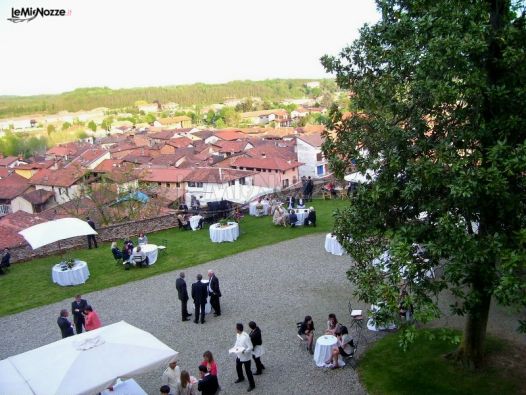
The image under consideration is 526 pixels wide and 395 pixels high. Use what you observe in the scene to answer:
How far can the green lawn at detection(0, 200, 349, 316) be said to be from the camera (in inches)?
639

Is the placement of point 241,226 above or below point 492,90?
below

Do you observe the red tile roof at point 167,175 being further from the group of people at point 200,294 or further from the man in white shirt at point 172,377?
the man in white shirt at point 172,377

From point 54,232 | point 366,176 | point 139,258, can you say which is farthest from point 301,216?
point 366,176

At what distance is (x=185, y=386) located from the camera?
8.56 metres

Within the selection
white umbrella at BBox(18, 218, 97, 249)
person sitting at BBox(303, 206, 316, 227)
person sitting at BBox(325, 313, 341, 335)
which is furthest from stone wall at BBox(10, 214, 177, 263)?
person sitting at BBox(325, 313, 341, 335)

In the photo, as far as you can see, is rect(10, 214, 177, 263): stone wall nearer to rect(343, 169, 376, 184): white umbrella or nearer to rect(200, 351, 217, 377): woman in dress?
rect(343, 169, 376, 184): white umbrella

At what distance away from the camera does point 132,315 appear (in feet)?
46.3

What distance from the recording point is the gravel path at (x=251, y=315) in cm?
1026

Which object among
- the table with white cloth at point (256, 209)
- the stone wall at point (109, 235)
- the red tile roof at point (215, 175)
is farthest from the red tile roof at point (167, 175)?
the stone wall at point (109, 235)

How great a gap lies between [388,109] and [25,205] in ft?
191

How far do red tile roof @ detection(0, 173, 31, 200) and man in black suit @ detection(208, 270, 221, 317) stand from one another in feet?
171

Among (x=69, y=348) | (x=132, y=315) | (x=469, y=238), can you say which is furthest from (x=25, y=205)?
(x=469, y=238)

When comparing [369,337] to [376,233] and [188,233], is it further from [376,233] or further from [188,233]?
[188,233]

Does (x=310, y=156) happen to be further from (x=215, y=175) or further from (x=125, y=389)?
(x=125, y=389)
